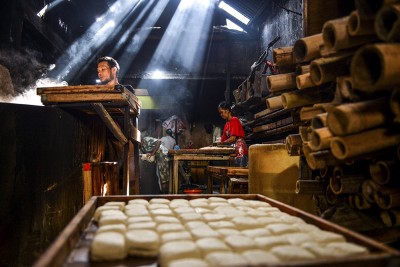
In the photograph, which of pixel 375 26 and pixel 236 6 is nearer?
pixel 375 26

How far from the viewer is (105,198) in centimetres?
290

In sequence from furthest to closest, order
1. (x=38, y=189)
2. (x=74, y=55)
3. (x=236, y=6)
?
(x=236, y=6) < (x=74, y=55) < (x=38, y=189)

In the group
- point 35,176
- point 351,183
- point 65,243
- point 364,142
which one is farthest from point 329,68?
point 35,176

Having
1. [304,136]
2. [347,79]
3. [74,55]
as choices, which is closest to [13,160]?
[304,136]

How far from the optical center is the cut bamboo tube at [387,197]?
2.26m

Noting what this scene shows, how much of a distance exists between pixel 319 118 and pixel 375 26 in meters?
0.72

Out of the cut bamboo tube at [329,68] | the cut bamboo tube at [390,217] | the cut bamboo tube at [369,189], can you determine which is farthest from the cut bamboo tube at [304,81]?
the cut bamboo tube at [390,217]

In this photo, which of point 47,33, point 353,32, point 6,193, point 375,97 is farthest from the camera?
point 47,33

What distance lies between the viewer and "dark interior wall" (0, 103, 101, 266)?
11.9 ft

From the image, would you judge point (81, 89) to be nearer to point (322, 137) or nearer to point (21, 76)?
point (322, 137)

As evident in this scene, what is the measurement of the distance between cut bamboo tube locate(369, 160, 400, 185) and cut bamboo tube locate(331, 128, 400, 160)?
325 millimetres

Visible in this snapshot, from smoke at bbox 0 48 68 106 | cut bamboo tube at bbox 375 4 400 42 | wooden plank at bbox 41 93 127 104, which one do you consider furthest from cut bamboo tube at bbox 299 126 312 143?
smoke at bbox 0 48 68 106

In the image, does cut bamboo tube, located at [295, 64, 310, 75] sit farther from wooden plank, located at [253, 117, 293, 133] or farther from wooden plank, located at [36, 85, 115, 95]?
wooden plank, located at [253, 117, 293, 133]

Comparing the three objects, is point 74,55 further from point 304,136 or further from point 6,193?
point 304,136
